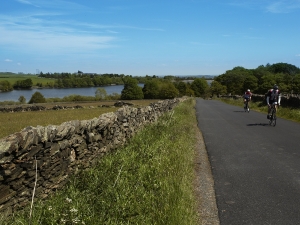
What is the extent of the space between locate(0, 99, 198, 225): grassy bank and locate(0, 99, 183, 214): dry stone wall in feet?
0.78

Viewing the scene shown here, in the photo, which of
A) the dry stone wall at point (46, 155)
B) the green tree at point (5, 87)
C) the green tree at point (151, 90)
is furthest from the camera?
the green tree at point (5, 87)

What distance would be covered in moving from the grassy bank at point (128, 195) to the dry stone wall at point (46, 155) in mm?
238

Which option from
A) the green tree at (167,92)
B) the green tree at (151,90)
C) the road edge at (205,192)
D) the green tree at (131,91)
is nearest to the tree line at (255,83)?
the green tree at (167,92)

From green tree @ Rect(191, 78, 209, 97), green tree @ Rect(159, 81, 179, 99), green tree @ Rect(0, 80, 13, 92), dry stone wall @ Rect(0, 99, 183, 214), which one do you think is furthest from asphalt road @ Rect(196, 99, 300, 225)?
green tree @ Rect(0, 80, 13, 92)

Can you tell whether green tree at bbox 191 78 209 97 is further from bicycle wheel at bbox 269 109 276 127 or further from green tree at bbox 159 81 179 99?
bicycle wheel at bbox 269 109 276 127

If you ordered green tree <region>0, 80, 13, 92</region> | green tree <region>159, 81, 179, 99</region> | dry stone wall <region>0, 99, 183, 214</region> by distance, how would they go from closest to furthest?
dry stone wall <region>0, 99, 183, 214</region>
green tree <region>159, 81, 179, 99</region>
green tree <region>0, 80, 13, 92</region>

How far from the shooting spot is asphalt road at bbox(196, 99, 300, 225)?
191 inches

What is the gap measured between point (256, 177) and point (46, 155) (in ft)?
13.8

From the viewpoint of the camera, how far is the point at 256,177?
22.1ft

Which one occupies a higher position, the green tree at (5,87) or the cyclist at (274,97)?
the cyclist at (274,97)

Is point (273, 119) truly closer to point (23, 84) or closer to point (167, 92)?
point (167, 92)

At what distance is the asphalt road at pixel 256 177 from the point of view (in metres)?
4.84

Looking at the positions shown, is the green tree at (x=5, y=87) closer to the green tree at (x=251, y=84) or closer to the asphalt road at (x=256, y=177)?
the green tree at (x=251, y=84)

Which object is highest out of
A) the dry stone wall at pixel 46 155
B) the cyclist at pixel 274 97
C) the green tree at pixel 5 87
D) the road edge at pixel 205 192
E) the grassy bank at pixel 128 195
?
the cyclist at pixel 274 97
